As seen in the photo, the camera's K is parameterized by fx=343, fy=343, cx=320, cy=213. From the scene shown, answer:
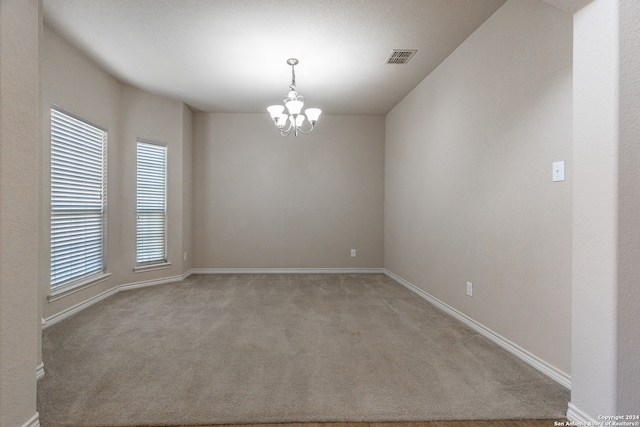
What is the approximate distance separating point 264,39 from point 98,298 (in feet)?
11.7

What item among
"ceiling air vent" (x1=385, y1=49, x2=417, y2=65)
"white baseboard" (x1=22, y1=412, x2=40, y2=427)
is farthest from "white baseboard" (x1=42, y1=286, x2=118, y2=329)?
"ceiling air vent" (x1=385, y1=49, x2=417, y2=65)

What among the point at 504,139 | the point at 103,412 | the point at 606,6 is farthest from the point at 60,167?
the point at 606,6

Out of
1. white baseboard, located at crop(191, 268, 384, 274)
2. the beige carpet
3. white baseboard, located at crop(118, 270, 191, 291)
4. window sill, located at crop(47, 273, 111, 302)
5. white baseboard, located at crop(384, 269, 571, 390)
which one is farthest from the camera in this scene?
white baseboard, located at crop(191, 268, 384, 274)

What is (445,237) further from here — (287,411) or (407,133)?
(287,411)

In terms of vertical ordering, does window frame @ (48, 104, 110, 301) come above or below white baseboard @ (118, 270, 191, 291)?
above

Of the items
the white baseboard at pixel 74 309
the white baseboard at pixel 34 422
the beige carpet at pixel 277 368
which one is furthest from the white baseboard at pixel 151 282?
the white baseboard at pixel 34 422

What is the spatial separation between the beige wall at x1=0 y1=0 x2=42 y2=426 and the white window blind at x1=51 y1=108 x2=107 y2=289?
2118 millimetres

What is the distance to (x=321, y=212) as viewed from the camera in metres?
6.08

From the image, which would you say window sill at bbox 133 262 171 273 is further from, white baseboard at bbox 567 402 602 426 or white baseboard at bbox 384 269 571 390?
white baseboard at bbox 567 402 602 426

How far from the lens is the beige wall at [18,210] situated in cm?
149

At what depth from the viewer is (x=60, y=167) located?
138 inches

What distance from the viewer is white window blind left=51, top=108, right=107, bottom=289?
3455 millimetres

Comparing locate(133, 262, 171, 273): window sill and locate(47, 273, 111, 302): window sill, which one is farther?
locate(133, 262, 171, 273): window sill

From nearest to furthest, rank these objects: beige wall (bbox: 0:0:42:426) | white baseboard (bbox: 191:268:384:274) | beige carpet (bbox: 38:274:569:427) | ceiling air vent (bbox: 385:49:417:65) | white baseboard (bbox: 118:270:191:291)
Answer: beige wall (bbox: 0:0:42:426) → beige carpet (bbox: 38:274:569:427) → ceiling air vent (bbox: 385:49:417:65) → white baseboard (bbox: 118:270:191:291) → white baseboard (bbox: 191:268:384:274)
